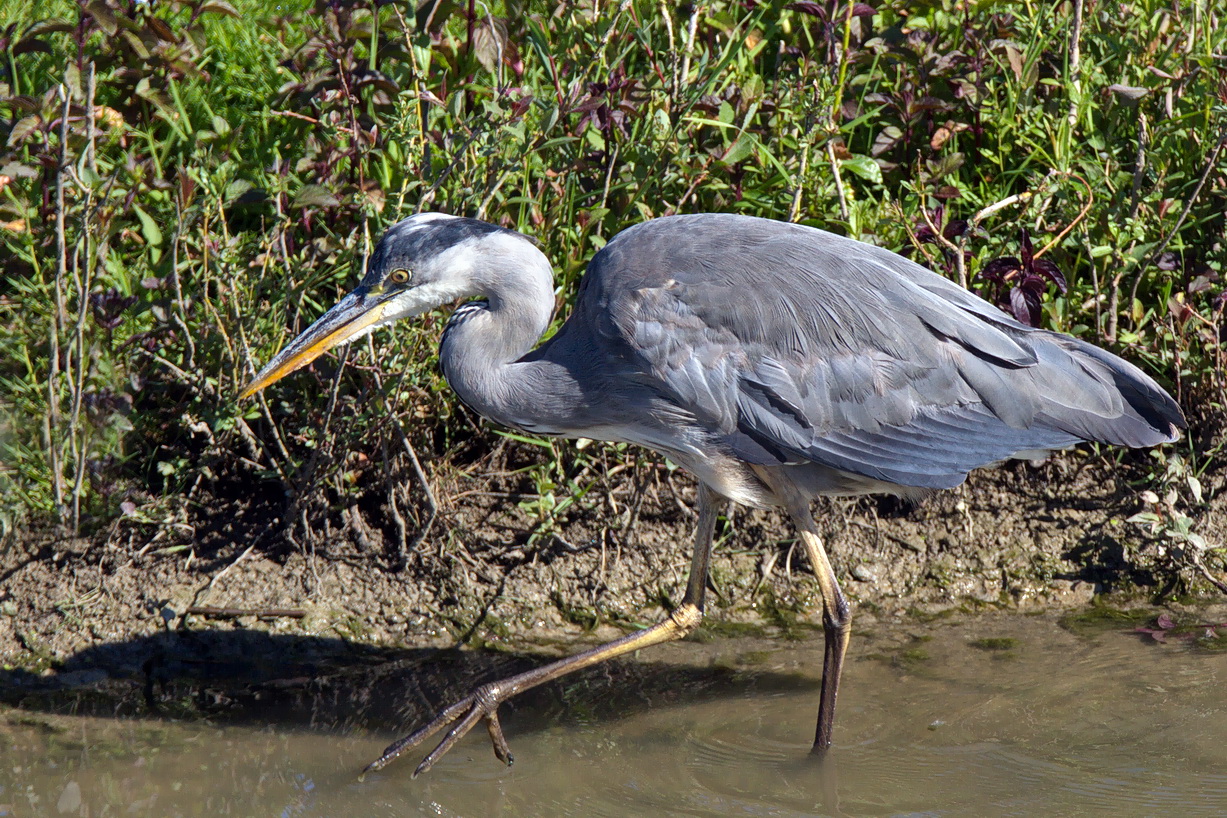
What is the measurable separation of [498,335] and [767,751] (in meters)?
1.37

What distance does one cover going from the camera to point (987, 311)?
3.59 meters

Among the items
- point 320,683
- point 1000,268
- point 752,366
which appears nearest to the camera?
point 752,366

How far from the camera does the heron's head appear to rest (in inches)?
136

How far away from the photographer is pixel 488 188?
157 inches

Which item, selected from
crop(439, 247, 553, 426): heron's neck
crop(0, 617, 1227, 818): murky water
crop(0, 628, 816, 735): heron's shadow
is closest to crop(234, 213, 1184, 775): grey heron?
crop(439, 247, 553, 426): heron's neck

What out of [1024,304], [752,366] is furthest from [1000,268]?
[752,366]

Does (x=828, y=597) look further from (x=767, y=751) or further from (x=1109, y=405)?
(x=1109, y=405)

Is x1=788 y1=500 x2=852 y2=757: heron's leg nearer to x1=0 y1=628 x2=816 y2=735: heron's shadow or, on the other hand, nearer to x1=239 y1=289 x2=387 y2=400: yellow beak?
x1=0 y1=628 x2=816 y2=735: heron's shadow

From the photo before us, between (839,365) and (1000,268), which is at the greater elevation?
(1000,268)

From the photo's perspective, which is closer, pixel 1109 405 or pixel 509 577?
pixel 1109 405

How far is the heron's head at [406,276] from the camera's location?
→ 136 inches

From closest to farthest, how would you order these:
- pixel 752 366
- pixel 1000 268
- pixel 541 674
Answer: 1. pixel 752 366
2. pixel 541 674
3. pixel 1000 268

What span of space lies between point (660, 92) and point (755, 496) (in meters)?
1.50

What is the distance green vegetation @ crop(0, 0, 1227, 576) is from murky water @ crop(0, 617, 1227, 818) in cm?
62
